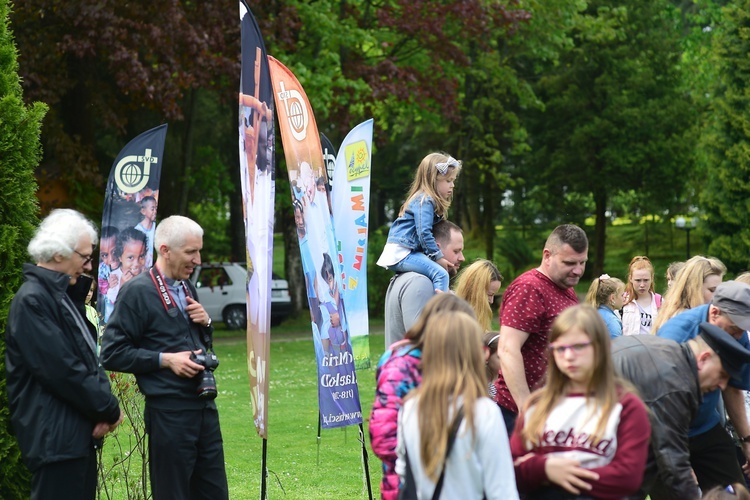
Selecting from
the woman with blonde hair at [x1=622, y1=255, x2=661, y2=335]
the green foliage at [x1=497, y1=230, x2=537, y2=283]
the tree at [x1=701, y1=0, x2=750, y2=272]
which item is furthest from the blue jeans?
the green foliage at [x1=497, y1=230, x2=537, y2=283]

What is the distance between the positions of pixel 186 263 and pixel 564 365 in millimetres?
2506

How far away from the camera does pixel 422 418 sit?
13.0ft

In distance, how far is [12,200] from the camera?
686 centimetres

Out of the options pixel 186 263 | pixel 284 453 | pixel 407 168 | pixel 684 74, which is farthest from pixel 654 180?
pixel 186 263

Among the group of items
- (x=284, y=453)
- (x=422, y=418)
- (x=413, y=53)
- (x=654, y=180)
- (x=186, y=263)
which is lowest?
(x=284, y=453)

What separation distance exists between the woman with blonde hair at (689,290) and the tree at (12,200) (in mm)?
4182

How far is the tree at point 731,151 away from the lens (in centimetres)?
2600

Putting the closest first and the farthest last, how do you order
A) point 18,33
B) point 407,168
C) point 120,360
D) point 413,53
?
point 120,360 < point 18,33 < point 413,53 < point 407,168

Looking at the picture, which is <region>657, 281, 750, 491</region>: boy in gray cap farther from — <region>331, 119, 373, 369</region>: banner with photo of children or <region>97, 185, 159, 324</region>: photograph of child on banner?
<region>97, 185, 159, 324</region>: photograph of child on banner

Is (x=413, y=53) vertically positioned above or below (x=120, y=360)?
above

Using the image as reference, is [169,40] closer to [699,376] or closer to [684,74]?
[699,376]

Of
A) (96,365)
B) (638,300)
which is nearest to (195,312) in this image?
(96,365)

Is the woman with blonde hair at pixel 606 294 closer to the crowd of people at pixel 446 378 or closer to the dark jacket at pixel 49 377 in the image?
the crowd of people at pixel 446 378

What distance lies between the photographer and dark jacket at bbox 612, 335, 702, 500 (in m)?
4.47
